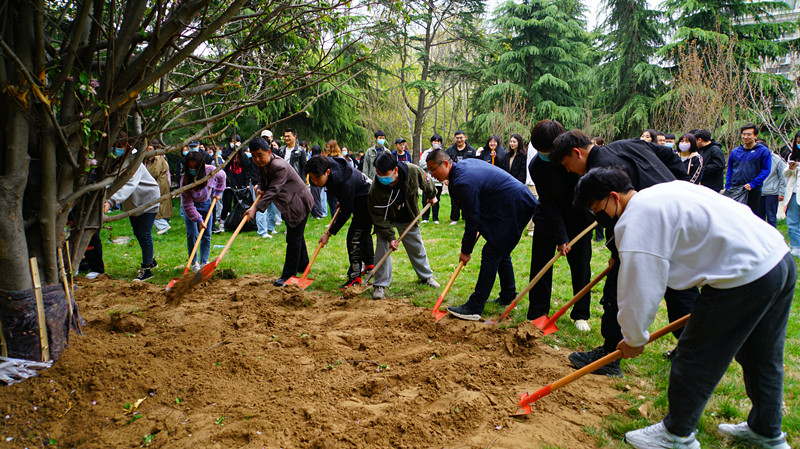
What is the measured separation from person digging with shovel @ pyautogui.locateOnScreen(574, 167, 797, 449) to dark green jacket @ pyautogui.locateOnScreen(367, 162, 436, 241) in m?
3.18

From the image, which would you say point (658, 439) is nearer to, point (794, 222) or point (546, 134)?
point (546, 134)

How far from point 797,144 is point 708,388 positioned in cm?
646

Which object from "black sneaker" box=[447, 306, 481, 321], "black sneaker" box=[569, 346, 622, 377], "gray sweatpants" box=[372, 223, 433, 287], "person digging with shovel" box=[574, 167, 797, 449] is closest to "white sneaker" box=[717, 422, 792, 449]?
"person digging with shovel" box=[574, 167, 797, 449]

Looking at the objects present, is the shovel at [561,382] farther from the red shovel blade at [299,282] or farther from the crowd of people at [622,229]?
the red shovel blade at [299,282]

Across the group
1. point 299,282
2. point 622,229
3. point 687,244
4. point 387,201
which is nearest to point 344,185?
point 387,201

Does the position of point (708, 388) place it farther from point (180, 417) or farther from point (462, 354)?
point (180, 417)

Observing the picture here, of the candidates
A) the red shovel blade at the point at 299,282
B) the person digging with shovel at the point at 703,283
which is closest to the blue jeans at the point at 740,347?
the person digging with shovel at the point at 703,283

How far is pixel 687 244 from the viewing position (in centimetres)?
230

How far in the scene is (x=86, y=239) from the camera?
3.82 m

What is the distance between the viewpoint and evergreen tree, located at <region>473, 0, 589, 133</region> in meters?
20.3

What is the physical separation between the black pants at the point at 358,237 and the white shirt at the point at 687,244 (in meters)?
4.18

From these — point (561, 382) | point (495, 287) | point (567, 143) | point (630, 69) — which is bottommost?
point (495, 287)

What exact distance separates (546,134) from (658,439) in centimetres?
250

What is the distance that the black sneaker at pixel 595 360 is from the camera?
3549mm
